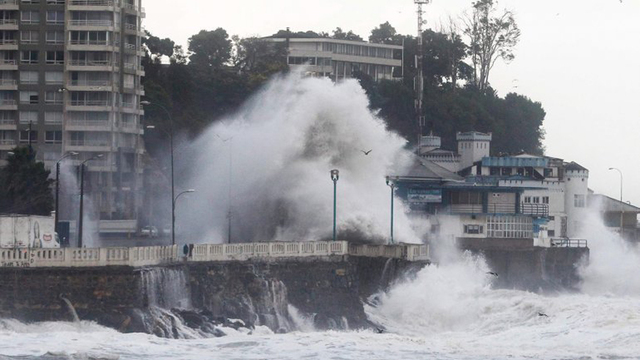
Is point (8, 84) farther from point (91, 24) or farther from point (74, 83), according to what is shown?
point (91, 24)

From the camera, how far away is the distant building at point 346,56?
15350cm

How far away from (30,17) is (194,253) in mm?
40860

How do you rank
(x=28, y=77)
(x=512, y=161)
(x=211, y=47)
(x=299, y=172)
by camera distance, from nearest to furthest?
(x=299, y=172) < (x=28, y=77) < (x=512, y=161) < (x=211, y=47)

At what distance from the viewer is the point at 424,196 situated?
4161 inches

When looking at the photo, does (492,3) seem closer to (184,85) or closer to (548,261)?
(184,85)

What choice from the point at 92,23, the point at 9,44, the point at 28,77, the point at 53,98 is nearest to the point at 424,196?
the point at 92,23

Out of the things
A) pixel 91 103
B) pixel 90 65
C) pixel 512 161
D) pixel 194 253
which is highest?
pixel 90 65

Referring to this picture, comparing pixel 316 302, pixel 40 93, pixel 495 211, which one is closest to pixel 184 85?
pixel 40 93

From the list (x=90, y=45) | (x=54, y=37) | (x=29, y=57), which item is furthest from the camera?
(x=29, y=57)

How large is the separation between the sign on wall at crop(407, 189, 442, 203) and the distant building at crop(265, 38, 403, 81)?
46.1m

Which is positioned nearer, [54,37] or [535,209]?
[54,37]

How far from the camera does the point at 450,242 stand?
100688mm

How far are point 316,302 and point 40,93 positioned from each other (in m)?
39.0

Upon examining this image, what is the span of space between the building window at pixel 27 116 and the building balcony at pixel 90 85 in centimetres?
271
